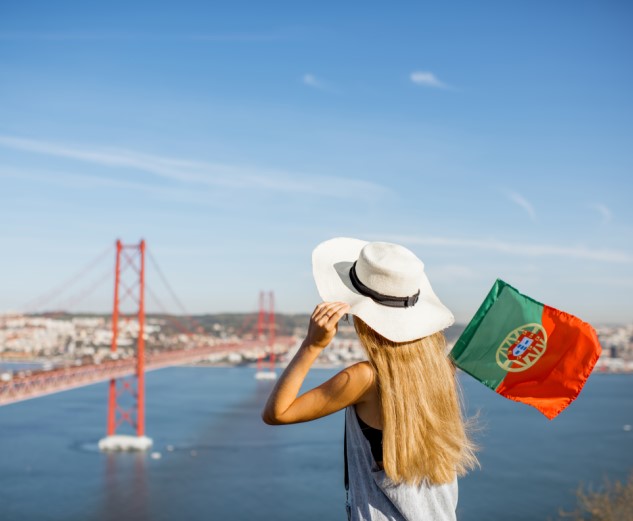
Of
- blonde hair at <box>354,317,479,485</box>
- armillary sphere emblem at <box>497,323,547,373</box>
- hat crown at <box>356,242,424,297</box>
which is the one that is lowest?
blonde hair at <box>354,317,479,485</box>

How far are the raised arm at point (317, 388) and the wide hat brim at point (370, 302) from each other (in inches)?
1.7

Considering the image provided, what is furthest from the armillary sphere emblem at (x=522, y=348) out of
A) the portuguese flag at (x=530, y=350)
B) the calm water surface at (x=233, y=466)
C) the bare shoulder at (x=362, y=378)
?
the calm water surface at (x=233, y=466)

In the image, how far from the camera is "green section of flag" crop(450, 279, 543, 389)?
1.06 meters

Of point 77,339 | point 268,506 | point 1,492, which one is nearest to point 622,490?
point 268,506

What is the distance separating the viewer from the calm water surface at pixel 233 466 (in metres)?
14.7

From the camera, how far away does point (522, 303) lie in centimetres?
106

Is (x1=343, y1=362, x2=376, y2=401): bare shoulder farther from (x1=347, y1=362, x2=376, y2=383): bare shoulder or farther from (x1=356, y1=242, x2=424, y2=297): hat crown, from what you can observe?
(x1=356, y1=242, x2=424, y2=297): hat crown

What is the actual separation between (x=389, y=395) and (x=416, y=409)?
47 millimetres

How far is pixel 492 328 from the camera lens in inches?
42.4

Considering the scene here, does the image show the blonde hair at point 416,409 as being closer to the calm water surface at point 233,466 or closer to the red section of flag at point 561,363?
the red section of flag at point 561,363

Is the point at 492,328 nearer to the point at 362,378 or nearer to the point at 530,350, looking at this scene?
the point at 530,350

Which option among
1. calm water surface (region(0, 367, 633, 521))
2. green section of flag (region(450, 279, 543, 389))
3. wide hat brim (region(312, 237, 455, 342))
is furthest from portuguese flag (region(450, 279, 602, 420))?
calm water surface (region(0, 367, 633, 521))

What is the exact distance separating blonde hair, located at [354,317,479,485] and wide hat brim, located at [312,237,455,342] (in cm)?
2

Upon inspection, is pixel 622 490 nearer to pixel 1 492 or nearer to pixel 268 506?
pixel 268 506
